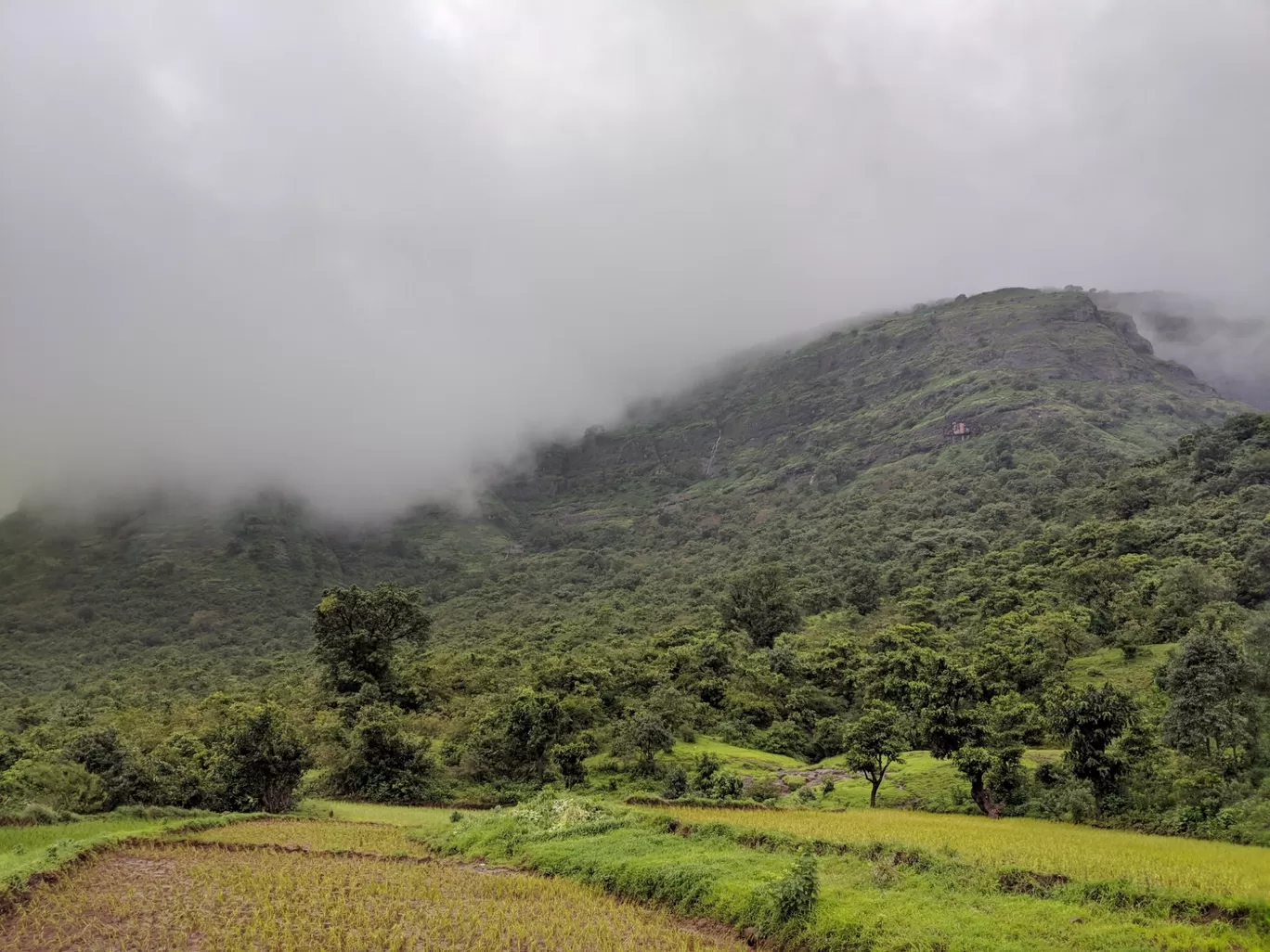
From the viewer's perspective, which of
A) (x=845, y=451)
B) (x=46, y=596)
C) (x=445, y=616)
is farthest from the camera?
(x=845, y=451)

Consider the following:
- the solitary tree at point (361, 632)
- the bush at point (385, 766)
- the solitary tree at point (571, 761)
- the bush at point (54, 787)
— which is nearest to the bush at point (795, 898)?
the solitary tree at point (571, 761)

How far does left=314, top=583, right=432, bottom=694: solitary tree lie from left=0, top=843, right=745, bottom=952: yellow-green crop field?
30862 mm

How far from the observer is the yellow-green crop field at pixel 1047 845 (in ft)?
55.3

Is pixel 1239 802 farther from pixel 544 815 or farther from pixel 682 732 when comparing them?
pixel 682 732

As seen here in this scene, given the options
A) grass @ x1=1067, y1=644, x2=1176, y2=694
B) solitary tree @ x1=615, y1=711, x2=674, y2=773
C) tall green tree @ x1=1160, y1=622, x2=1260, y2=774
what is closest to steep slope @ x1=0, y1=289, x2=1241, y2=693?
solitary tree @ x1=615, y1=711, x2=674, y2=773

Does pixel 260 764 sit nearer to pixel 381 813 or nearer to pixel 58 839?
pixel 381 813

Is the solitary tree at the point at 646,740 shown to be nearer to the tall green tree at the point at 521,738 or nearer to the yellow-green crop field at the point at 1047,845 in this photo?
the tall green tree at the point at 521,738

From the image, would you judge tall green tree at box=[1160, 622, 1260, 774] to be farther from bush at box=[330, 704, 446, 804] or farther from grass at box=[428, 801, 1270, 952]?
bush at box=[330, 704, 446, 804]

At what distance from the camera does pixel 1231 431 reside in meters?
93.9

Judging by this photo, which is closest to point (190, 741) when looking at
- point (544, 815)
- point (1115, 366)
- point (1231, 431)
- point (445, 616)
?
point (544, 815)

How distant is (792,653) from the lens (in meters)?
68.7

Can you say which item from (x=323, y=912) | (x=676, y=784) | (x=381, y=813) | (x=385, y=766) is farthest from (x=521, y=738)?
(x=323, y=912)

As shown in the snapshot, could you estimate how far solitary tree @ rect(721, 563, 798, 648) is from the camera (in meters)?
88.6

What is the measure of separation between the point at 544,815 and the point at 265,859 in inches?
392
